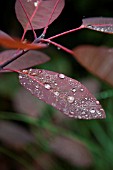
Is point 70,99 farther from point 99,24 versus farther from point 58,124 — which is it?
point 58,124

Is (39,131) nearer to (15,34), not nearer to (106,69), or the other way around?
(15,34)

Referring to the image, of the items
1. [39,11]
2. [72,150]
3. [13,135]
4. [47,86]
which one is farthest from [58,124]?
[47,86]

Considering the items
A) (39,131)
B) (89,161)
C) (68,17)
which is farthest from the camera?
(68,17)

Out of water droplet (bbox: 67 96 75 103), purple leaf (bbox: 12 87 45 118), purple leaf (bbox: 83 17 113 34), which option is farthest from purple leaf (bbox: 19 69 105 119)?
purple leaf (bbox: 12 87 45 118)

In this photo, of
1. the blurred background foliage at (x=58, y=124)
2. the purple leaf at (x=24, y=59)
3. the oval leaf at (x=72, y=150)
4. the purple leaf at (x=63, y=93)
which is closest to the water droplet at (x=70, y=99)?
the purple leaf at (x=63, y=93)

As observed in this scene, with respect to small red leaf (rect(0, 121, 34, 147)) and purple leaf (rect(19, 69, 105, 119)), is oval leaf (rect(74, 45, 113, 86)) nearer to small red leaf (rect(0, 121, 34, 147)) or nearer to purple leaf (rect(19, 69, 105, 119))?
purple leaf (rect(19, 69, 105, 119))

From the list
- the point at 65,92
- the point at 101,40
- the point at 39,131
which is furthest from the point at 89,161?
the point at 65,92
